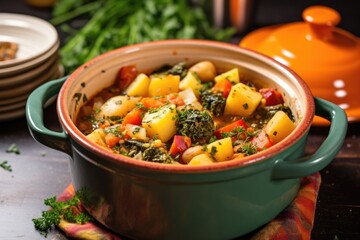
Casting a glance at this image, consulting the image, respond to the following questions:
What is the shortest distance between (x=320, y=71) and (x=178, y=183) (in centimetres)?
122

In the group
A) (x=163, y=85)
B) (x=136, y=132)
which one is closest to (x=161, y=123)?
(x=136, y=132)

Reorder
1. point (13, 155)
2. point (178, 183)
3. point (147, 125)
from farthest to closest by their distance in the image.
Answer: point (13, 155) → point (147, 125) → point (178, 183)

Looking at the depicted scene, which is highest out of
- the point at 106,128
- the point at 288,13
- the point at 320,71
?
the point at 106,128

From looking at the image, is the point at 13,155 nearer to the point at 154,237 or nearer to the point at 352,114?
the point at 154,237

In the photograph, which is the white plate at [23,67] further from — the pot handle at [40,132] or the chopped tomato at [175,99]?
the chopped tomato at [175,99]

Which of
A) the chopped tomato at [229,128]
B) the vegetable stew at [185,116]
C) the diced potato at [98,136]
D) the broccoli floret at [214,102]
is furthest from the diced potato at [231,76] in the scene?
the diced potato at [98,136]

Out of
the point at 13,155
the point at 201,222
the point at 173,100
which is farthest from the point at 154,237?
the point at 13,155

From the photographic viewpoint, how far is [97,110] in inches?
85.3

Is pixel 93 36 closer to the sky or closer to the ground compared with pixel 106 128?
closer to the ground

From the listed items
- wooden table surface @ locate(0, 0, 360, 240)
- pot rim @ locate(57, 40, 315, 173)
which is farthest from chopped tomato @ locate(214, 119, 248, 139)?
wooden table surface @ locate(0, 0, 360, 240)

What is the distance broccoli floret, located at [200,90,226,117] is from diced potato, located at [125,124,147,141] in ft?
1.06

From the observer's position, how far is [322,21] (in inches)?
101

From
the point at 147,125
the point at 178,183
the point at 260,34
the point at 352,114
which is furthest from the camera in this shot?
the point at 260,34

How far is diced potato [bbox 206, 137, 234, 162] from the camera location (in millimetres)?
1855
